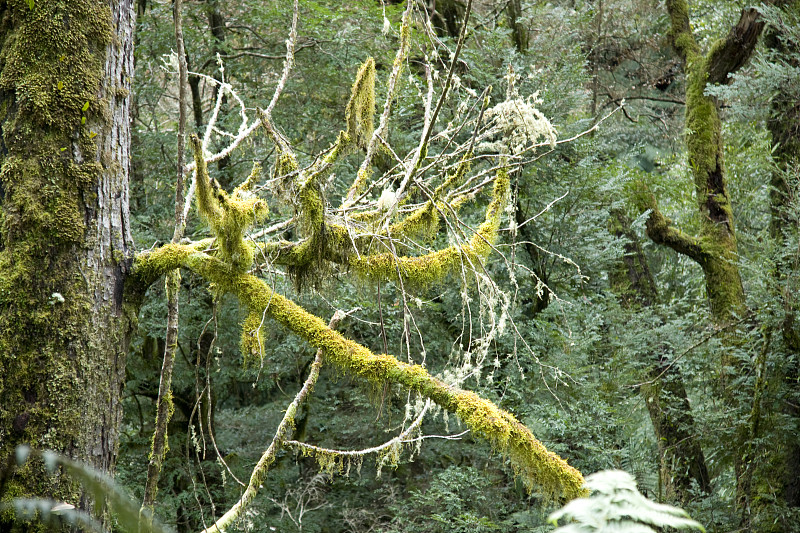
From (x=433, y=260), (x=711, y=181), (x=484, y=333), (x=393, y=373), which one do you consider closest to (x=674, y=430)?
(x=484, y=333)

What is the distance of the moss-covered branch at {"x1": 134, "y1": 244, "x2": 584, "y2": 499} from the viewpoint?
2.49 m

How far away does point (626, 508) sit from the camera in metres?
1.30

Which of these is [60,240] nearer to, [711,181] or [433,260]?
[433,260]

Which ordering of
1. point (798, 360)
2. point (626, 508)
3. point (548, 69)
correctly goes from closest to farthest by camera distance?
point (626, 508), point (798, 360), point (548, 69)

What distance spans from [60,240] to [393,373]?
1359 mm

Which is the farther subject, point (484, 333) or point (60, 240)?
point (484, 333)

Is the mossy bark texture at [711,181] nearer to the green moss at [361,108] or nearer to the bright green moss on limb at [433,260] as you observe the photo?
the bright green moss on limb at [433,260]

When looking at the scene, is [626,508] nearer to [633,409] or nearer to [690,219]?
[633,409]

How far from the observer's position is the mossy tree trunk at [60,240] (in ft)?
7.93

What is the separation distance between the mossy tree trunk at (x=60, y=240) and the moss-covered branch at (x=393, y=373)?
0.86ft

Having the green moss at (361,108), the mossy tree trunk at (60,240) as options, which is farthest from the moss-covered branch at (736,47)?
the mossy tree trunk at (60,240)

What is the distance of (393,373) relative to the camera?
2.66 m

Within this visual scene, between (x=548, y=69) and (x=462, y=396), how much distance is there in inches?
209

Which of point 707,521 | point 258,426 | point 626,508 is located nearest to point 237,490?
point 258,426
